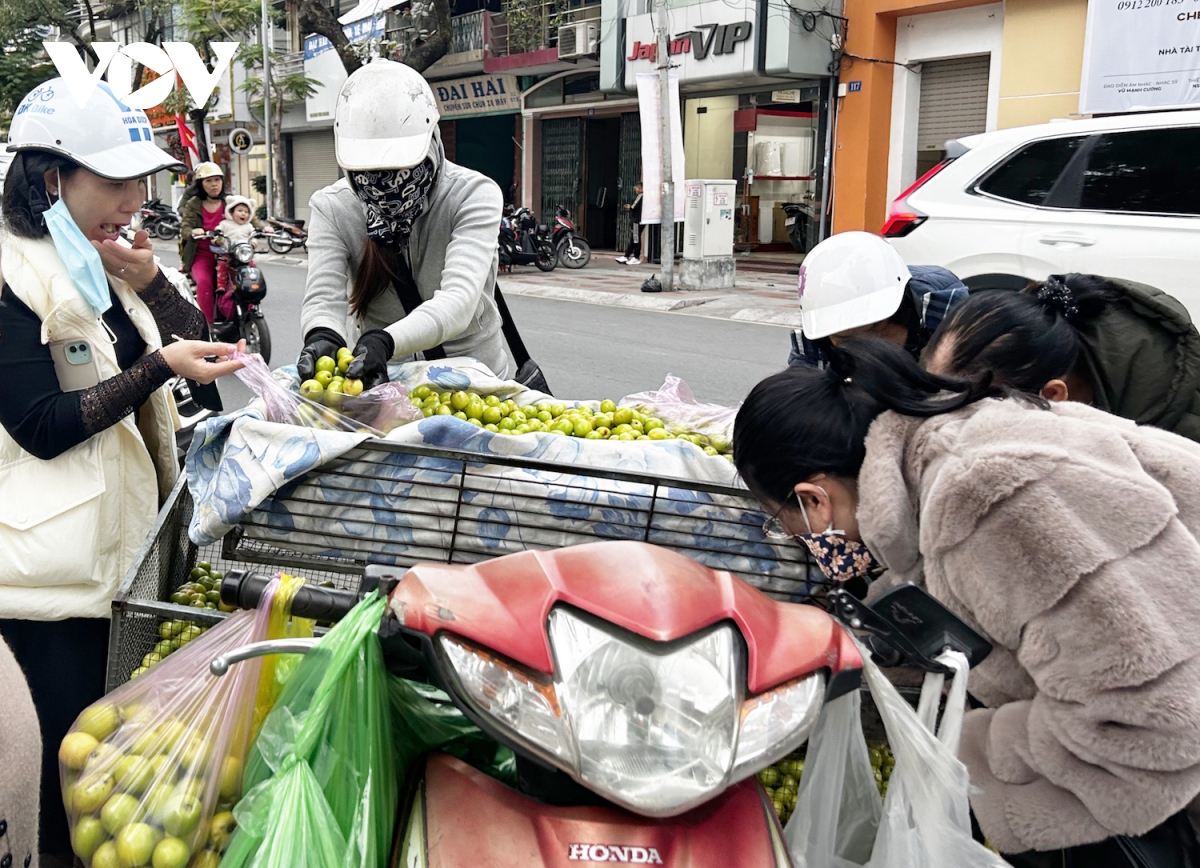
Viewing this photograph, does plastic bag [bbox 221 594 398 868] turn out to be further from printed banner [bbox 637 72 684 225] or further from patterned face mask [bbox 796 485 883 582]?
printed banner [bbox 637 72 684 225]

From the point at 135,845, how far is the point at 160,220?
27.6 metres

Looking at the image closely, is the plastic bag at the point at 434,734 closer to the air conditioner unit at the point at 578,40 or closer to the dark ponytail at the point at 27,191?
the dark ponytail at the point at 27,191

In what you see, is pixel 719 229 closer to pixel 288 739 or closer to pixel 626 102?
pixel 626 102

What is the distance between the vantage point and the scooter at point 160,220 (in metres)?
Result: 24.1

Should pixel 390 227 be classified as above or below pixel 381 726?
above

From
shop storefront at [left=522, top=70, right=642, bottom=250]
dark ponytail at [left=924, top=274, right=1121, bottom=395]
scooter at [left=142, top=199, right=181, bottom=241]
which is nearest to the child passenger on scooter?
dark ponytail at [left=924, top=274, right=1121, bottom=395]

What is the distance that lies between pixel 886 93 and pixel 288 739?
675 inches

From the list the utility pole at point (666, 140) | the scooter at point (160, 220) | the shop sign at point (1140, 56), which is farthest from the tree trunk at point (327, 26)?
→ the shop sign at point (1140, 56)

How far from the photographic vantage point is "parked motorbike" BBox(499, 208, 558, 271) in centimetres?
1930

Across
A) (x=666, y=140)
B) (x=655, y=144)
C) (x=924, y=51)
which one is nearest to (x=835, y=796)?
(x=666, y=140)

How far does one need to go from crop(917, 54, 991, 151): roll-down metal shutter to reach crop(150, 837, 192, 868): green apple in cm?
1628

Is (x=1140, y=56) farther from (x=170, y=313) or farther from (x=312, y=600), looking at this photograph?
(x=312, y=600)

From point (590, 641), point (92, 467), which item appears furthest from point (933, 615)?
point (92, 467)

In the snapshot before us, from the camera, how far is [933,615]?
145 centimetres
